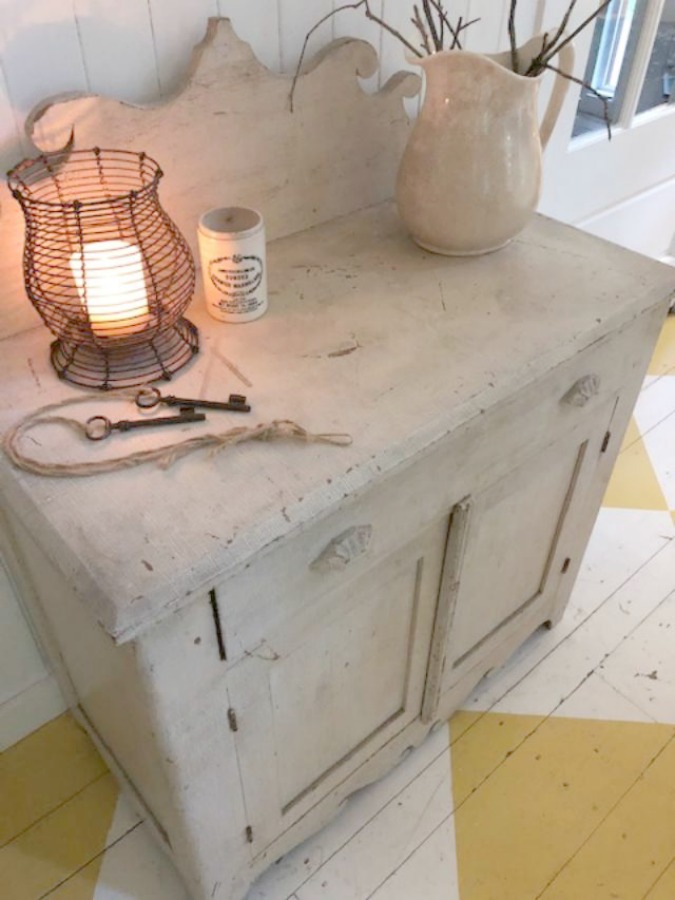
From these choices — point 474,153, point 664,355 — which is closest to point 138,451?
point 474,153

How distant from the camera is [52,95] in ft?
2.67

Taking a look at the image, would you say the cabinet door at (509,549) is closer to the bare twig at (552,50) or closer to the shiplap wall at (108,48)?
the bare twig at (552,50)

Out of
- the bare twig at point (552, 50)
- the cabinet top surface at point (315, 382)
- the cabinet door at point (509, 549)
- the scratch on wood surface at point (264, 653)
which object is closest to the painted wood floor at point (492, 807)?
the cabinet door at point (509, 549)

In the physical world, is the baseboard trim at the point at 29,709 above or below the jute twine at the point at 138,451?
below

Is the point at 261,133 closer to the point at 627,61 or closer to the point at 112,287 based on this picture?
the point at 112,287

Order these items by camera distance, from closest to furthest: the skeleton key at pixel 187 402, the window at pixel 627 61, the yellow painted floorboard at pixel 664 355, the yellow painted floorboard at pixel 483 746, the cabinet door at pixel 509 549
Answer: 1. the skeleton key at pixel 187 402
2. the cabinet door at pixel 509 549
3. the yellow painted floorboard at pixel 483 746
4. the window at pixel 627 61
5. the yellow painted floorboard at pixel 664 355

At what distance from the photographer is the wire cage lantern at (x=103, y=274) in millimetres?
788

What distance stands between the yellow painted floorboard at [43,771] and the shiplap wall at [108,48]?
4cm

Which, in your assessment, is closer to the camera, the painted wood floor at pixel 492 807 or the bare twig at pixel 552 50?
the bare twig at pixel 552 50

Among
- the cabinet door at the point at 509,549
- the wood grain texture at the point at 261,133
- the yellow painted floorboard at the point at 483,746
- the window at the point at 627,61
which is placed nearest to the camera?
the wood grain texture at the point at 261,133

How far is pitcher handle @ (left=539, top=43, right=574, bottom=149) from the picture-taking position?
37.6 inches

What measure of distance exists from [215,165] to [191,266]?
17 centimetres

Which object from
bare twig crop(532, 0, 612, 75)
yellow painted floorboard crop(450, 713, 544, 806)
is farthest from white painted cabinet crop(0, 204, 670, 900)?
bare twig crop(532, 0, 612, 75)

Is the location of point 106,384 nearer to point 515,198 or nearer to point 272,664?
point 272,664
